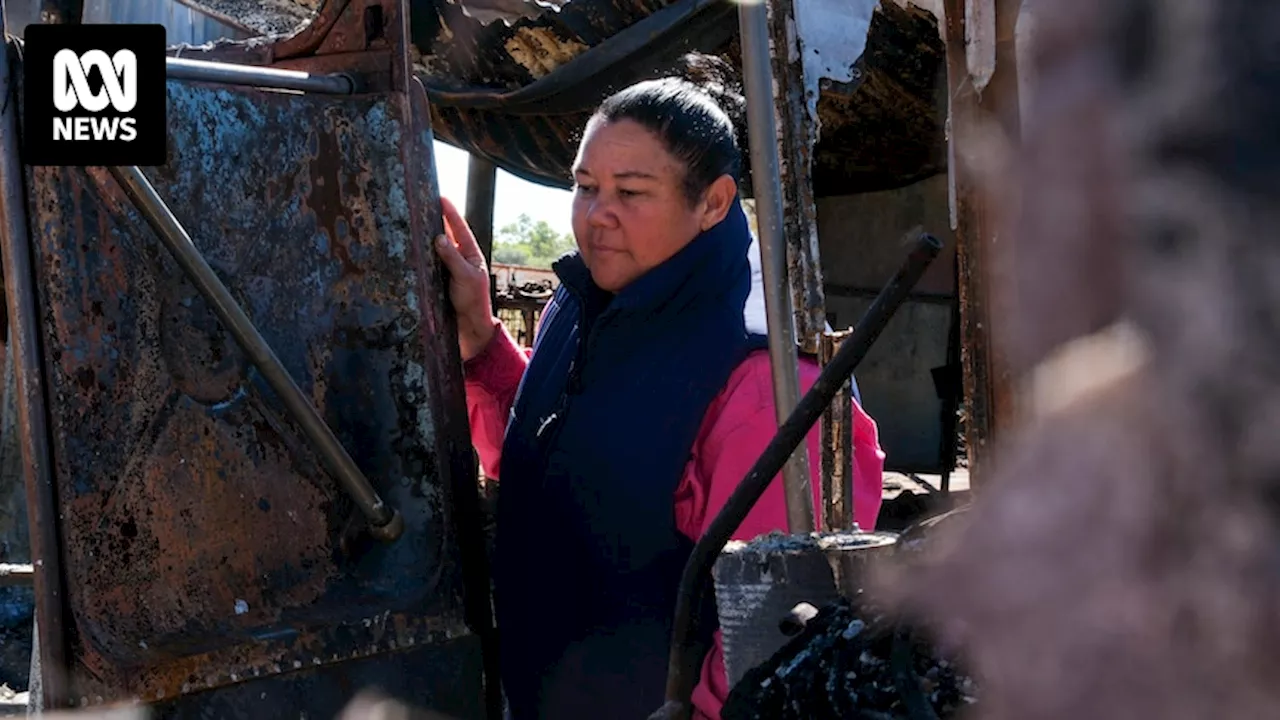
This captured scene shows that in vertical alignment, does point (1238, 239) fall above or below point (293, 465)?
above

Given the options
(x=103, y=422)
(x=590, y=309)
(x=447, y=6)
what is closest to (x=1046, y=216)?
(x=103, y=422)

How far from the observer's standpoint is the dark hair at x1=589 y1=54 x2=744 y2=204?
207 centimetres

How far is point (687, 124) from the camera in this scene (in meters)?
2.09

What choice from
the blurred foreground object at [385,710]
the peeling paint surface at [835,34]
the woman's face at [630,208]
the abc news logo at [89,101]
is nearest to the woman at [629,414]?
the woman's face at [630,208]

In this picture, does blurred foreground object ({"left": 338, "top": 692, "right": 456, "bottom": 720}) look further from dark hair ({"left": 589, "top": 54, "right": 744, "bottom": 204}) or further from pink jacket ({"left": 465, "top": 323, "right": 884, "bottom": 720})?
dark hair ({"left": 589, "top": 54, "right": 744, "bottom": 204})

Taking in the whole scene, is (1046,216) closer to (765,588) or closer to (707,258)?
(765,588)

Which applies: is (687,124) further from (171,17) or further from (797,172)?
(171,17)

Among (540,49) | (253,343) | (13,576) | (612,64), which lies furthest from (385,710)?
(540,49)

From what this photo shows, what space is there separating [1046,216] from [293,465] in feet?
5.53

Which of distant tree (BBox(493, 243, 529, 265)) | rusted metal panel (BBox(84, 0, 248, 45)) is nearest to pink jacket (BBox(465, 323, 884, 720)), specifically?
rusted metal panel (BBox(84, 0, 248, 45))

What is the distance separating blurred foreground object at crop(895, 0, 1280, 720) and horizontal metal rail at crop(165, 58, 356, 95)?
69.2 inches

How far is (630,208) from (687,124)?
18 cm

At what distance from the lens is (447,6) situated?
5.21 meters

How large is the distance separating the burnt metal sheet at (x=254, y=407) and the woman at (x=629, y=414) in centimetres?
12
